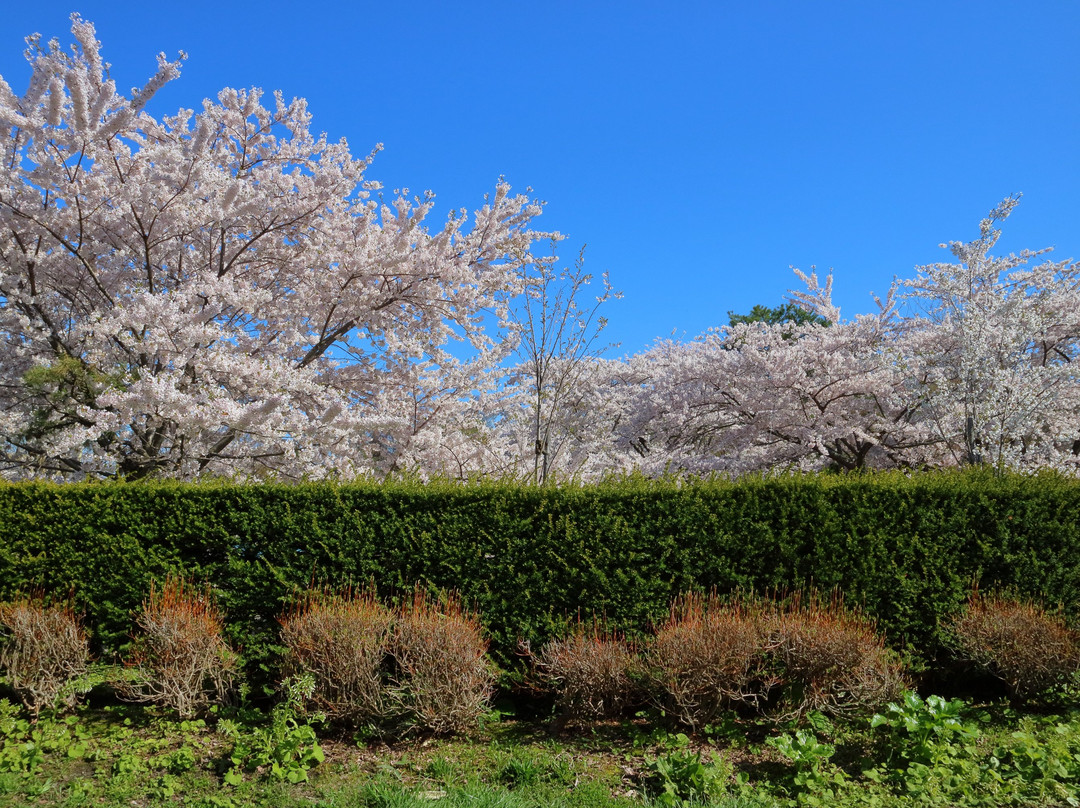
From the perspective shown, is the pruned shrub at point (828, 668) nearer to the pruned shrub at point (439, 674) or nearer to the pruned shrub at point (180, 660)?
the pruned shrub at point (439, 674)

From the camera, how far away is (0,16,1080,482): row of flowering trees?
696cm

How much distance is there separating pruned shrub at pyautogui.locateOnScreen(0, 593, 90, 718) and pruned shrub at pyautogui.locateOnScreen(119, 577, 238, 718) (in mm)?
389

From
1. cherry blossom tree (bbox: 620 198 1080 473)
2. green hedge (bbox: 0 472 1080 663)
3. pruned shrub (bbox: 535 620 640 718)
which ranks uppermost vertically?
cherry blossom tree (bbox: 620 198 1080 473)

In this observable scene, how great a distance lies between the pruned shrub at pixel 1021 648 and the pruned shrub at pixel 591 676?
8.71ft

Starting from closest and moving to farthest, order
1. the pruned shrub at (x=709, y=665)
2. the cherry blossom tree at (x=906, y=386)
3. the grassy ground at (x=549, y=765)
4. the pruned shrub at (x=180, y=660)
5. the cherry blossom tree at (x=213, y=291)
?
the grassy ground at (x=549, y=765) → the pruned shrub at (x=709, y=665) → the pruned shrub at (x=180, y=660) → the cherry blossom tree at (x=213, y=291) → the cherry blossom tree at (x=906, y=386)

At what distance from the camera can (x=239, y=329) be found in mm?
8039

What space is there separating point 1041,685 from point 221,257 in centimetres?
858

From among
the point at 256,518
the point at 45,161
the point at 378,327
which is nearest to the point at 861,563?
the point at 256,518

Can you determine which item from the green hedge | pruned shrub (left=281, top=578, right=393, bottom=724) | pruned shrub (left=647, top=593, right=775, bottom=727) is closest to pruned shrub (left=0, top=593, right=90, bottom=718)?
the green hedge

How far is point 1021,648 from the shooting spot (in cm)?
507

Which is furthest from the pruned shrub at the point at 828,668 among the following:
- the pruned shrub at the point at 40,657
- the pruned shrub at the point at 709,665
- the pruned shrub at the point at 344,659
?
the pruned shrub at the point at 40,657

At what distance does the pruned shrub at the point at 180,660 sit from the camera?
4766 millimetres

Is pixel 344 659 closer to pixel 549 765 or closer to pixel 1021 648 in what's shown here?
pixel 549 765

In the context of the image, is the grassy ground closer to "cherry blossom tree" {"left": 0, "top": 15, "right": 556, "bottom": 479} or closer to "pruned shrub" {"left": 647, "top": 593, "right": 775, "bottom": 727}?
"pruned shrub" {"left": 647, "top": 593, "right": 775, "bottom": 727}
